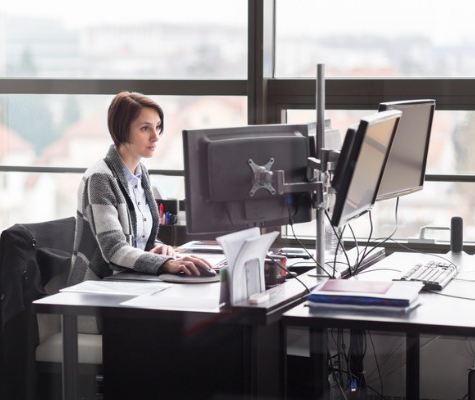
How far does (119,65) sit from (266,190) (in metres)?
1.86

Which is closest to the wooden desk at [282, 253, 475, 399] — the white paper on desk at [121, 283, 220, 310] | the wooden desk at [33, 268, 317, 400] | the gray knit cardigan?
the wooden desk at [33, 268, 317, 400]

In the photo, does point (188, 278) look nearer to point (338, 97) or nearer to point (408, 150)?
point (408, 150)

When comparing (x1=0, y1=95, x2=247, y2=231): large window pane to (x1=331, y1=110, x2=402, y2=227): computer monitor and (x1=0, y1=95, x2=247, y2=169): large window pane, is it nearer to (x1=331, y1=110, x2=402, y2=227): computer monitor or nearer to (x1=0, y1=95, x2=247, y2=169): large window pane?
(x1=0, y1=95, x2=247, y2=169): large window pane

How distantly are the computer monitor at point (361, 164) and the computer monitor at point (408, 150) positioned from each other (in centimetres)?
20

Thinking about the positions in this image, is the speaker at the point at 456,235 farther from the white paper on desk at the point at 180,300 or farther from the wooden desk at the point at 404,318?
the white paper on desk at the point at 180,300

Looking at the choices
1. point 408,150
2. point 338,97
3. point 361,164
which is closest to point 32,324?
point 361,164

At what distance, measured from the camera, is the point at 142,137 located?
3.12 m

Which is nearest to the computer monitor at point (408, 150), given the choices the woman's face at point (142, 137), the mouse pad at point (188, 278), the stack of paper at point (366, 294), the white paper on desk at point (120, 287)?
the stack of paper at point (366, 294)

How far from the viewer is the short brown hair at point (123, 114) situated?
3.12m

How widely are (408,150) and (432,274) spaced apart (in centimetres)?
51

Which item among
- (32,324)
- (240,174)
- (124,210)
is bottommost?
(32,324)

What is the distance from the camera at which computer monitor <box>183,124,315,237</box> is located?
7.67 feet

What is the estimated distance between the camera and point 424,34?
368 centimetres

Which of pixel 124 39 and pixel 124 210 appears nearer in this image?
pixel 124 210
